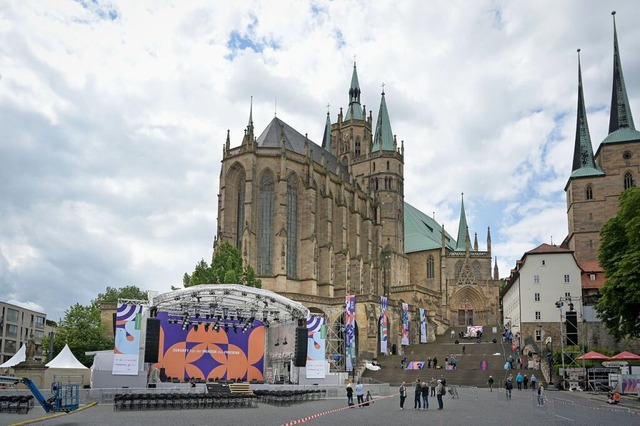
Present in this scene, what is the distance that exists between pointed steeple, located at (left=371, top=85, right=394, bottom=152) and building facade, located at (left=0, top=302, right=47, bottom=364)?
159 feet

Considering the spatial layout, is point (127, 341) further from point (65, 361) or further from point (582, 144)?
point (582, 144)

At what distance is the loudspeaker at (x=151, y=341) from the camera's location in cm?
3331

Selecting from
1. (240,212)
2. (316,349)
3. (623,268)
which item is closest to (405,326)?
(240,212)

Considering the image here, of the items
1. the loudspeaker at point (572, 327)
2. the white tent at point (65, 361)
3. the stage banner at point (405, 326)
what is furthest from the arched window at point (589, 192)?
the white tent at point (65, 361)

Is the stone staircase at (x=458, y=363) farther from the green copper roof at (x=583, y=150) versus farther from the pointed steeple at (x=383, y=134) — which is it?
the pointed steeple at (x=383, y=134)

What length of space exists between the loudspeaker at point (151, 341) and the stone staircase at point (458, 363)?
20.0m

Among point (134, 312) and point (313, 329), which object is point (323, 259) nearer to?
point (313, 329)

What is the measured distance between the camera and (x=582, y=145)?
70188mm

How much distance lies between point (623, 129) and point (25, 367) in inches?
2291

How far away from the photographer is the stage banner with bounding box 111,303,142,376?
1373 inches

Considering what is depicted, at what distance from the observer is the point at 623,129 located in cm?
6900

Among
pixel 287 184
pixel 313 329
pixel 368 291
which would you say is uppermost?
pixel 287 184

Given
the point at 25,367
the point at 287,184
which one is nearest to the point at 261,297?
the point at 25,367

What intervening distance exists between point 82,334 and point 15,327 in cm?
4127
